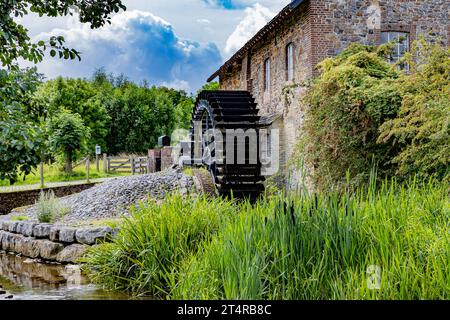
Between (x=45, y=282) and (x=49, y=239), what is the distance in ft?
8.43

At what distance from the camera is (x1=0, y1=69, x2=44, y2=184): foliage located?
497 centimetres

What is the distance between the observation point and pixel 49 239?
11.2 m

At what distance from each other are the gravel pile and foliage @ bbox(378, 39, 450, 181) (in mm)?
6209

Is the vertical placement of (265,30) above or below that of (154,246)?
above

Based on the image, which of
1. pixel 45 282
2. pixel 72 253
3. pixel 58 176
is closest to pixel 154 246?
pixel 45 282

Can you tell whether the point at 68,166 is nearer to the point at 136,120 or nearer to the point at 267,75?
the point at 136,120

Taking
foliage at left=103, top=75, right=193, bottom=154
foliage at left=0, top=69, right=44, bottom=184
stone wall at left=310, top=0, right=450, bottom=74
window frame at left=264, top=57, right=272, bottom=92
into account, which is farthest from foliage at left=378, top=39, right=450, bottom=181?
foliage at left=103, top=75, right=193, bottom=154

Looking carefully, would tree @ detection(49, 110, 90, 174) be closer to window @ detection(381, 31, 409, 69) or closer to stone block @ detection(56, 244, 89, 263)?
window @ detection(381, 31, 409, 69)

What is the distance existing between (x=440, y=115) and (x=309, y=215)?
15.2ft

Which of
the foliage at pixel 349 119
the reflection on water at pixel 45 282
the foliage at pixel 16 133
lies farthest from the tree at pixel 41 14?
the foliage at pixel 349 119

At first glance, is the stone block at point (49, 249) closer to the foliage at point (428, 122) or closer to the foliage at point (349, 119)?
the foliage at point (349, 119)

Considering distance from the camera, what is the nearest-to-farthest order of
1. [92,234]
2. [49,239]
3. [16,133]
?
[16,133] → [92,234] → [49,239]
